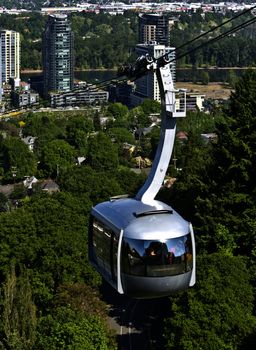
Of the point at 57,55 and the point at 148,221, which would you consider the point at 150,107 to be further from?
the point at 148,221

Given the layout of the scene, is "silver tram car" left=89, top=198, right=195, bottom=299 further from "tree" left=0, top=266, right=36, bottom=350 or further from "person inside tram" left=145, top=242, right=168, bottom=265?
"tree" left=0, top=266, right=36, bottom=350

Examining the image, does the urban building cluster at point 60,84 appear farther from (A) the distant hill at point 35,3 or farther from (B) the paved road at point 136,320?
(A) the distant hill at point 35,3

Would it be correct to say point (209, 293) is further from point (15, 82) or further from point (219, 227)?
point (15, 82)

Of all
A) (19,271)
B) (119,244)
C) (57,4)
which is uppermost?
(57,4)

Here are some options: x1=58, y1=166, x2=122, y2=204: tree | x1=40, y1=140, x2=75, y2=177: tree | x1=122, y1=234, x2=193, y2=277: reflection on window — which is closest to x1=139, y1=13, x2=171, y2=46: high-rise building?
x1=40, y1=140, x2=75, y2=177: tree

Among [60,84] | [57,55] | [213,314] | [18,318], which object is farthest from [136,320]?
[57,55]

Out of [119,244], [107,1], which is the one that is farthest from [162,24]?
[107,1]
